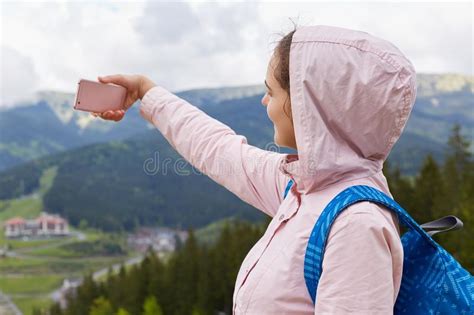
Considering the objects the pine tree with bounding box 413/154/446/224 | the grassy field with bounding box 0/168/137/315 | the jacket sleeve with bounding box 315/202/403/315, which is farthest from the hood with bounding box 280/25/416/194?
the grassy field with bounding box 0/168/137/315

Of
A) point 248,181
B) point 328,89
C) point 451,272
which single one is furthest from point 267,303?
point 248,181

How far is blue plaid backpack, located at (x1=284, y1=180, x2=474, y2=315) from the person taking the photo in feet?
5.54

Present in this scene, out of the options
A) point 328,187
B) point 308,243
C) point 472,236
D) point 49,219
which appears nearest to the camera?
point 308,243

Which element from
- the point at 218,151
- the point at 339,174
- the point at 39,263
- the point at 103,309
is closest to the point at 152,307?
the point at 103,309

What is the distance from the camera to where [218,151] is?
2.74 meters

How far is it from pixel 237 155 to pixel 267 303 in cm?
98

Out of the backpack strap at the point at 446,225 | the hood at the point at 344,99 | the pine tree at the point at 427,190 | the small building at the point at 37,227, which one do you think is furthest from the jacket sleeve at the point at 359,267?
the small building at the point at 37,227

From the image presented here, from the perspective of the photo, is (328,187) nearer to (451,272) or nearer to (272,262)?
(272,262)

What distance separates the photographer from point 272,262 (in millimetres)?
1864

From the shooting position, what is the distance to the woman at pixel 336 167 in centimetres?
162

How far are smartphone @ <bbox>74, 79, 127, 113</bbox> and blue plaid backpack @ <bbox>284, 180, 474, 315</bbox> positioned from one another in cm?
129

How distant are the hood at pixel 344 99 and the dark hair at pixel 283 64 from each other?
14 cm

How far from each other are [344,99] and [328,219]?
14.0 inches

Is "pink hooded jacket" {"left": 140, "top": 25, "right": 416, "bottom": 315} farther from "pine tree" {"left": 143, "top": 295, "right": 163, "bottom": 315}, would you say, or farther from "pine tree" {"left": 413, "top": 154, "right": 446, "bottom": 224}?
"pine tree" {"left": 143, "top": 295, "right": 163, "bottom": 315}
